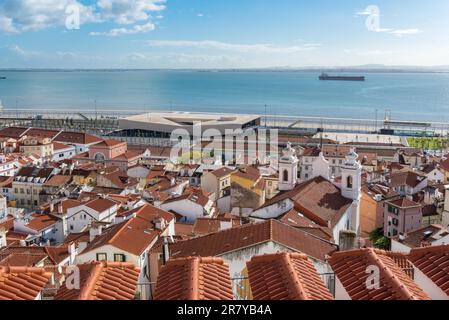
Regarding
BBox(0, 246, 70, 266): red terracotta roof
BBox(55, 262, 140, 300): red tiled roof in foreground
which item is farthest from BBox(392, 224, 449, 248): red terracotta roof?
BBox(55, 262, 140, 300): red tiled roof in foreground

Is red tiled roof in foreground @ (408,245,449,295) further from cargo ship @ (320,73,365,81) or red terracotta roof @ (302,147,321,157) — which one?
cargo ship @ (320,73,365,81)

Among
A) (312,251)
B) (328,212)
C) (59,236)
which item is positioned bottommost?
(59,236)

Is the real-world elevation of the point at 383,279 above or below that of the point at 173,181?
above

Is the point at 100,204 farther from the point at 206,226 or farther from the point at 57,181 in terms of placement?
the point at 57,181

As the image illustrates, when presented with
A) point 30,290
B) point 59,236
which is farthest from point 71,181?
point 30,290

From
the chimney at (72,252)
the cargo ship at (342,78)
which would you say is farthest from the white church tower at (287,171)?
the cargo ship at (342,78)
